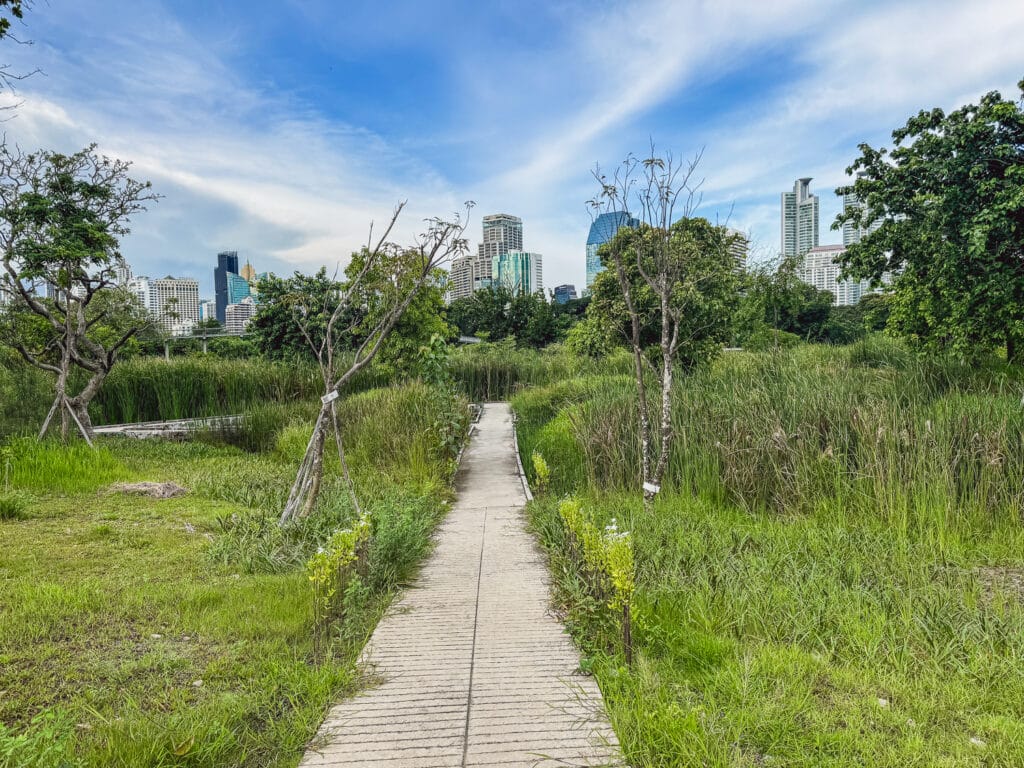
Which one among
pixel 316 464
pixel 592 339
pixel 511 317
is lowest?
pixel 316 464

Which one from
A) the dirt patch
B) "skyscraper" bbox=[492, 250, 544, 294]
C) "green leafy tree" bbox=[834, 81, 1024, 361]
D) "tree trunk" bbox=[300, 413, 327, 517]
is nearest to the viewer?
"tree trunk" bbox=[300, 413, 327, 517]

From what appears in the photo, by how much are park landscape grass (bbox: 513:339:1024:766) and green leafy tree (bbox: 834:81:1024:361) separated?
4.13 ft

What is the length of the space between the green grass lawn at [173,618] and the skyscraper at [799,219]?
97.4 feet

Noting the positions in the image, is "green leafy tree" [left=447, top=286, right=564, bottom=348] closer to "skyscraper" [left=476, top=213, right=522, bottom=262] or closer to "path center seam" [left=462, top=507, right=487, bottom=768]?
"skyscraper" [left=476, top=213, right=522, bottom=262]

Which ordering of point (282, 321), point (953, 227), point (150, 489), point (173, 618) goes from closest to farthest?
point (173, 618) < point (150, 489) < point (953, 227) < point (282, 321)

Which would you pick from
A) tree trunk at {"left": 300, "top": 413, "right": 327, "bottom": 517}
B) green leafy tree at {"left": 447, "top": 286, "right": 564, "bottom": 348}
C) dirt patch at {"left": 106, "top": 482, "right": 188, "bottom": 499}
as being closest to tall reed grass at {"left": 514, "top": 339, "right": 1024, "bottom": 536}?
tree trunk at {"left": 300, "top": 413, "right": 327, "bottom": 517}

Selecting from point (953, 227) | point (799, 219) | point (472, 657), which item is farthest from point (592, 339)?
point (799, 219)

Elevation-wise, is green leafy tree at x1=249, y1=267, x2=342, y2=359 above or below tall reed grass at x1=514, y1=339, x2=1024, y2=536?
above

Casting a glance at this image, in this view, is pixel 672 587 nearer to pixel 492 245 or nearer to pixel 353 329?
pixel 353 329

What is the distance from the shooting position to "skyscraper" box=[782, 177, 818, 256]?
30.6 metres

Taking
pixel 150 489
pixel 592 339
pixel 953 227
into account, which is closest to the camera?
pixel 150 489

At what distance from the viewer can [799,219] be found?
3288 cm

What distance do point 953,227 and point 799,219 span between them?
28.6m

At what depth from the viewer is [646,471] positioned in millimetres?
5094
